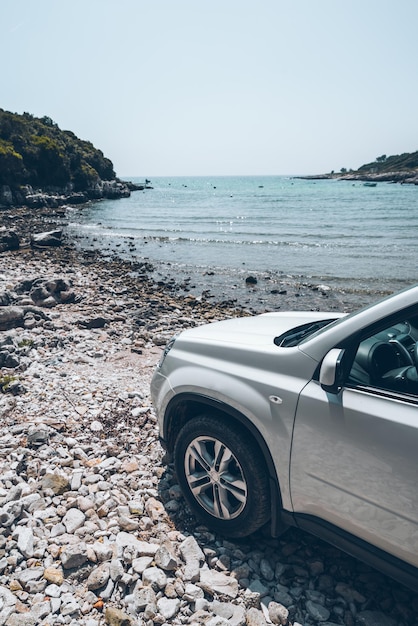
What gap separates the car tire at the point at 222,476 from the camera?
2900mm

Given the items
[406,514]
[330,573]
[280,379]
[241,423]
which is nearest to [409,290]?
[280,379]

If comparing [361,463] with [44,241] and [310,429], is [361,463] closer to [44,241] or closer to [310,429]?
[310,429]

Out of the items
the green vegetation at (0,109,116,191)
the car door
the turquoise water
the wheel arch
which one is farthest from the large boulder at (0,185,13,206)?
the car door

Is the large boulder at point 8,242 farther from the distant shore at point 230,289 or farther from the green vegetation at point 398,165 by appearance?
the green vegetation at point 398,165

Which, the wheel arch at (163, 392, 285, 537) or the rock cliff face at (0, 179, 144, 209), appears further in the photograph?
the rock cliff face at (0, 179, 144, 209)

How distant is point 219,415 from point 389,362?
1270 millimetres

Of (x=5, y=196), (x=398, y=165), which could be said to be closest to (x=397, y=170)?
(x=398, y=165)

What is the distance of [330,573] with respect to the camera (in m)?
2.98

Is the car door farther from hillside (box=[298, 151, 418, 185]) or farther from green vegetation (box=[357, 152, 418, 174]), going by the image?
green vegetation (box=[357, 152, 418, 174])

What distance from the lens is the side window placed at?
2.45 metres

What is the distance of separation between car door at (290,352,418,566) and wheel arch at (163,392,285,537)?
0.19 m

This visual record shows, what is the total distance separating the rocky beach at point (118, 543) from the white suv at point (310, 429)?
0.33 m

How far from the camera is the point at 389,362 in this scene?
108 inches

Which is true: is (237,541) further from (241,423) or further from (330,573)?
(241,423)
